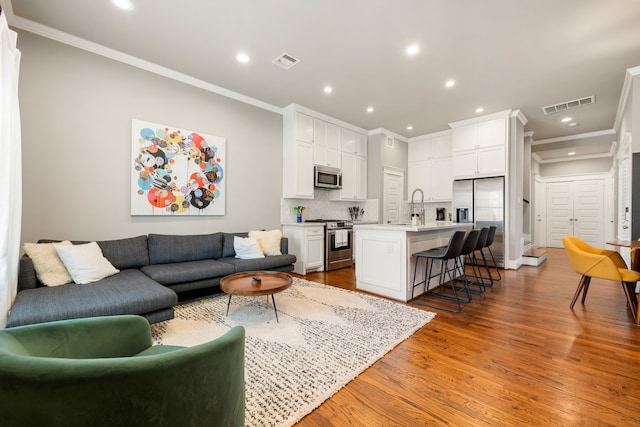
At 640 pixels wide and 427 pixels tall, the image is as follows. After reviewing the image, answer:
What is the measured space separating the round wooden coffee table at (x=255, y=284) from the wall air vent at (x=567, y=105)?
5463mm

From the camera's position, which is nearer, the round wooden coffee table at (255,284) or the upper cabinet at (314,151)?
the round wooden coffee table at (255,284)

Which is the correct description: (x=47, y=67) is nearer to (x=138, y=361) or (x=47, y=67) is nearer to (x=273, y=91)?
(x=273, y=91)

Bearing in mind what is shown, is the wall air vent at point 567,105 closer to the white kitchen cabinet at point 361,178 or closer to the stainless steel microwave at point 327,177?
the white kitchen cabinet at point 361,178

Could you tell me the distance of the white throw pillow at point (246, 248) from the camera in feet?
13.0

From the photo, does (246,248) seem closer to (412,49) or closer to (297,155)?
(297,155)

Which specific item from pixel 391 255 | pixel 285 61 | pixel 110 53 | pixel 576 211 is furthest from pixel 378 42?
pixel 576 211

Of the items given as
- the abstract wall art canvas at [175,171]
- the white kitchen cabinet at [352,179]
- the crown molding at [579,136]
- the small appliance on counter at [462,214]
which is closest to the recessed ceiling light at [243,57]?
the abstract wall art canvas at [175,171]

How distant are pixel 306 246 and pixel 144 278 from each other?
2596 millimetres

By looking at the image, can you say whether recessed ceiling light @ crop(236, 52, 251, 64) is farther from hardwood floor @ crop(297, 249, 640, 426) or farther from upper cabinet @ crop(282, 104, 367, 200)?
hardwood floor @ crop(297, 249, 640, 426)

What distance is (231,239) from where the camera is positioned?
412 cm

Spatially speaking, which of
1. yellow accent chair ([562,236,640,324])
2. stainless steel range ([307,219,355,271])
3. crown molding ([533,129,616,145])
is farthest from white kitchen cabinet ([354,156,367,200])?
crown molding ([533,129,616,145])

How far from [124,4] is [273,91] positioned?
2136 mm

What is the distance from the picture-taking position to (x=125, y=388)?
681 mm

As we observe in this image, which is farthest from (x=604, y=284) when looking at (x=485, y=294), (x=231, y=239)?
(x=231, y=239)
